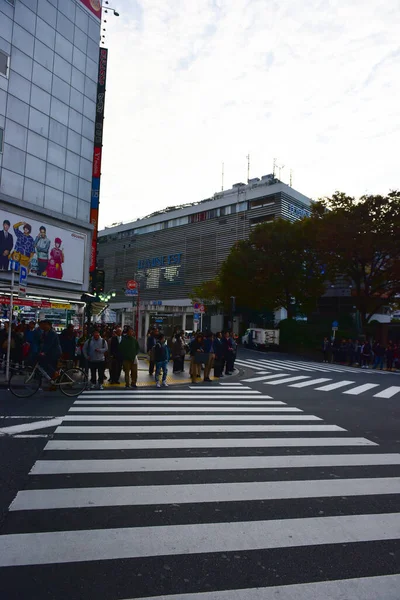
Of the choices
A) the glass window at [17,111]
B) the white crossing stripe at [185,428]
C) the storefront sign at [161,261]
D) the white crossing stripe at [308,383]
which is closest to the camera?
the white crossing stripe at [185,428]

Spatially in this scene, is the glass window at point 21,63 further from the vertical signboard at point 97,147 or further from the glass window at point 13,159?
the vertical signboard at point 97,147

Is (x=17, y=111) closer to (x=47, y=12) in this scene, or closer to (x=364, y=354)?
(x=47, y=12)

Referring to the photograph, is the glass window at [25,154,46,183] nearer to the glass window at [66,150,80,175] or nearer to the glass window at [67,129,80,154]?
the glass window at [66,150,80,175]

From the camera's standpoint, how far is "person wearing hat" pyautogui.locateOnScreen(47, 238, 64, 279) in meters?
25.4

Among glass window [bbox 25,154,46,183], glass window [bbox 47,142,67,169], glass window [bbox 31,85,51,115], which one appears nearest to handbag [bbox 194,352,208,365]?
glass window [bbox 25,154,46,183]

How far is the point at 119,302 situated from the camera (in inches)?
3361

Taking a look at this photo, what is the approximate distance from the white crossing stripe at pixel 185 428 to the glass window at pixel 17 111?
22296 mm

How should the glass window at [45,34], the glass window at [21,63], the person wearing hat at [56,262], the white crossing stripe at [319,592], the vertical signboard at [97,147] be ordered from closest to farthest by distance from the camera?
the white crossing stripe at [319,592] < the glass window at [21,63] < the person wearing hat at [56,262] < the glass window at [45,34] < the vertical signboard at [97,147]

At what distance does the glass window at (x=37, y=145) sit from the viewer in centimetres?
2511

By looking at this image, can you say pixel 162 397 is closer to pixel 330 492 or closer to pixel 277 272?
pixel 330 492

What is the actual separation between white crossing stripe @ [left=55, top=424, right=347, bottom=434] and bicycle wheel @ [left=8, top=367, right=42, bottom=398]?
3.67 m

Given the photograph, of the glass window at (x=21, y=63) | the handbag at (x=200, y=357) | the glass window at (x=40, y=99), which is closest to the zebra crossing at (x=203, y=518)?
the handbag at (x=200, y=357)

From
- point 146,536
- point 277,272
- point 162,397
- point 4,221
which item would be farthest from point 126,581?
point 277,272

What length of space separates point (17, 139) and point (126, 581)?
2595 centimetres
